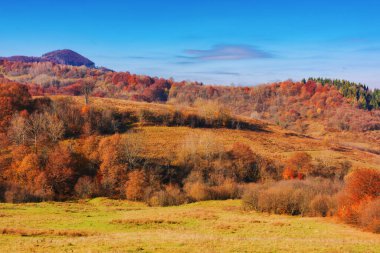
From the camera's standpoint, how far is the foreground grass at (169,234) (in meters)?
23.4

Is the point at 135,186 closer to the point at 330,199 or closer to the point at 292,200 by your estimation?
the point at 292,200

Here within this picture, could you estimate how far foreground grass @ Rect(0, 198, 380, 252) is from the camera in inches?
922

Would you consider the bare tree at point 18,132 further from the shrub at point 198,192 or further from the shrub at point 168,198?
the shrub at point 198,192

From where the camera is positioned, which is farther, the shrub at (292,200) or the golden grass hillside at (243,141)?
the golden grass hillside at (243,141)

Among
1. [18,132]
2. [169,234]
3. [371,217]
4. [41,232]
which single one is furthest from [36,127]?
[371,217]

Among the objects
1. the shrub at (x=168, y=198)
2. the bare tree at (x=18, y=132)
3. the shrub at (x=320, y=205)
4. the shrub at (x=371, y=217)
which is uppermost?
the bare tree at (x=18, y=132)

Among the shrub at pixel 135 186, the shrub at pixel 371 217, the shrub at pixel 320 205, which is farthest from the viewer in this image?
the shrub at pixel 135 186

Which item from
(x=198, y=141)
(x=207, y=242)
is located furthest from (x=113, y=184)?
(x=207, y=242)

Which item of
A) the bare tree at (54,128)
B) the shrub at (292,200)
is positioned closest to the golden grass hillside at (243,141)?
the bare tree at (54,128)

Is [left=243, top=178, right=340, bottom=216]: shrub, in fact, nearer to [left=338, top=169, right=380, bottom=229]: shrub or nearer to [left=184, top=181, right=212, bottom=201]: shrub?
[left=338, top=169, right=380, bottom=229]: shrub

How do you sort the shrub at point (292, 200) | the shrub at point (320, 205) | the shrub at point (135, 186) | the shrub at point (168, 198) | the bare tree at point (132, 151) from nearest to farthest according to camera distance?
the shrub at point (320, 205), the shrub at point (292, 200), the shrub at point (168, 198), the shrub at point (135, 186), the bare tree at point (132, 151)

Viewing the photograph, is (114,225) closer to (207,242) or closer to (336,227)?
(207,242)

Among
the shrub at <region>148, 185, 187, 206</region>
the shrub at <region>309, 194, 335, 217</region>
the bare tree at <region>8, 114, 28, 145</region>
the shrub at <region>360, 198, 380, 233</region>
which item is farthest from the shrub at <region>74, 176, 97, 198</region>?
the shrub at <region>360, 198, 380, 233</region>

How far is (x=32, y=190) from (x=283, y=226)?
45629 mm
